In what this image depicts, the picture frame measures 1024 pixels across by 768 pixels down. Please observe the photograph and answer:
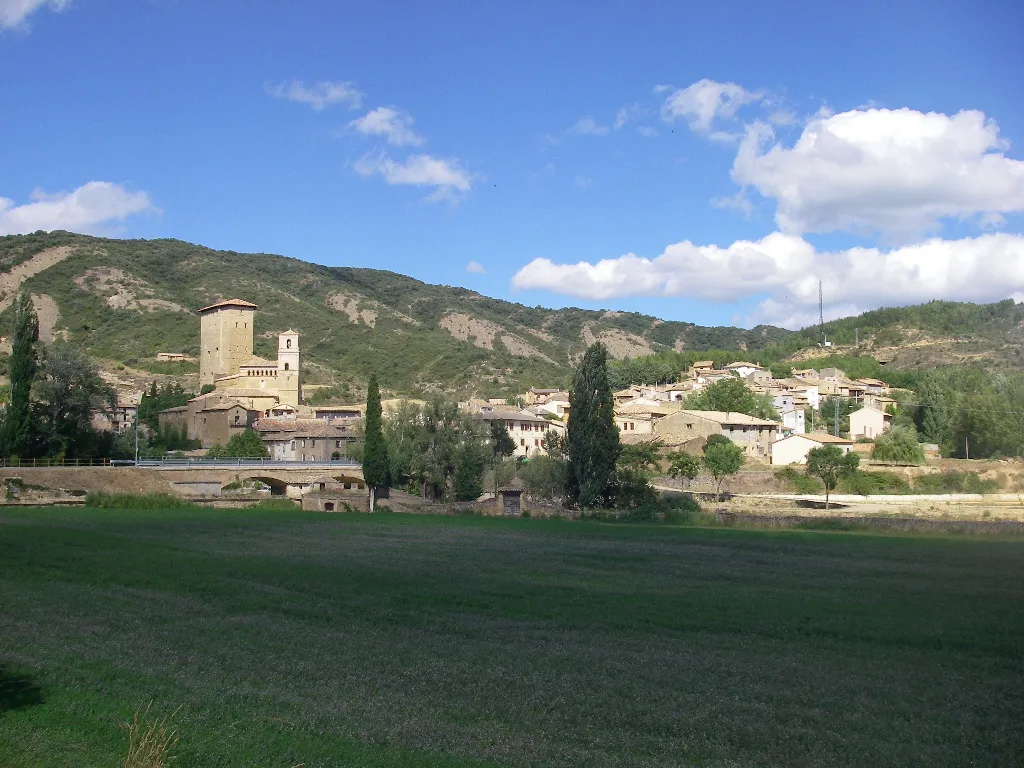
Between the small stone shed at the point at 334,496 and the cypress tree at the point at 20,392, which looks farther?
the cypress tree at the point at 20,392

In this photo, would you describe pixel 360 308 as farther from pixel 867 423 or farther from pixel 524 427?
pixel 867 423

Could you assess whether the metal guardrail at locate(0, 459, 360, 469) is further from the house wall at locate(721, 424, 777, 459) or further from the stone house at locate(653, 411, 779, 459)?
the house wall at locate(721, 424, 777, 459)

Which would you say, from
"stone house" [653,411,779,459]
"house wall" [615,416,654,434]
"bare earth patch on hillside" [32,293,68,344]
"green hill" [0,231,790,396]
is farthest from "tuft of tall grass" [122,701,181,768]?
"bare earth patch on hillside" [32,293,68,344]

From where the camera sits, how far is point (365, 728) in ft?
35.3

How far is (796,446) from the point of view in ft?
270

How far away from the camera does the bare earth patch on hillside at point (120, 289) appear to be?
14350 cm

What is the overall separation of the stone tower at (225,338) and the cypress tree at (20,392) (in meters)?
56.0

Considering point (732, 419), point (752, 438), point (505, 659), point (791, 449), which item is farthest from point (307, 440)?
point (505, 659)

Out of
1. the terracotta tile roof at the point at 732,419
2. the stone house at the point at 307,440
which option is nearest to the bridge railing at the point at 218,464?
the stone house at the point at 307,440

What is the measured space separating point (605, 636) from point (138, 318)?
13562 cm

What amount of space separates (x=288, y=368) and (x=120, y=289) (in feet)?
186

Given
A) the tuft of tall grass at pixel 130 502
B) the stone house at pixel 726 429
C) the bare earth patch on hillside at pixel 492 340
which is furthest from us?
the bare earth patch on hillside at pixel 492 340

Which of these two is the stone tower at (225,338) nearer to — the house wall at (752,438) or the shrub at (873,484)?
the house wall at (752,438)

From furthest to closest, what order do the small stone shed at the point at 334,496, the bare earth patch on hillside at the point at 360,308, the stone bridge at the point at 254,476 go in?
the bare earth patch on hillside at the point at 360,308 → the stone bridge at the point at 254,476 → the small stone shed at the point at 334,496
